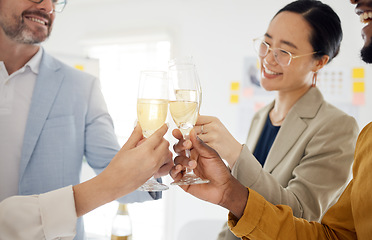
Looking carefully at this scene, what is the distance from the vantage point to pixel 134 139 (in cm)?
105

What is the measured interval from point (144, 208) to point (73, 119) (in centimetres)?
275

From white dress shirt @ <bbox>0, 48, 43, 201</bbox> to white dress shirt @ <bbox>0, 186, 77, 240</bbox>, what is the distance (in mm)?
567

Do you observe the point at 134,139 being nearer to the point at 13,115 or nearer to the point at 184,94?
the point at 184,94

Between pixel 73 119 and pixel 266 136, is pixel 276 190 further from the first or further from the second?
pixel 73 119

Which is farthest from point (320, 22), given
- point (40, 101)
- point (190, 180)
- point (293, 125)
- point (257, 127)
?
point (40, 101)

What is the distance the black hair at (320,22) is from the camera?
1.49m

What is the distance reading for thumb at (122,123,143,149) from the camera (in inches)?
40.7

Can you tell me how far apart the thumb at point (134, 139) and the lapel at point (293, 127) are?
0.69 metres

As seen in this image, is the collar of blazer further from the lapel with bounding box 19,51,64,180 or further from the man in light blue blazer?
the lapel with bounding box 19,51,64,180

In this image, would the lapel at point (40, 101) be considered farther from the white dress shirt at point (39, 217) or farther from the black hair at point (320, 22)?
the black hair at point (320, 22)

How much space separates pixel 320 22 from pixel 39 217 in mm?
1403

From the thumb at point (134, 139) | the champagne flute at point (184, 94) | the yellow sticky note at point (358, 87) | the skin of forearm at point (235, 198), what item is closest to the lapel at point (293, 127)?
the skin of forearm at point (235, 198)

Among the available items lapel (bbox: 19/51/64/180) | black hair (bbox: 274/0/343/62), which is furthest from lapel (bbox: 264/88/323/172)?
lapel (bbox: 19/51/64/180)

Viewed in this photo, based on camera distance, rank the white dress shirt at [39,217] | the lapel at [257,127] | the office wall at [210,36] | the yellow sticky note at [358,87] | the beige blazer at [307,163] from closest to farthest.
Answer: the white dress shirt at [39,217] → the beige blazer at [307,163] → the lapel at [257,127] → the yellow sticky note at [358,87] → the office wall at [210,36]
